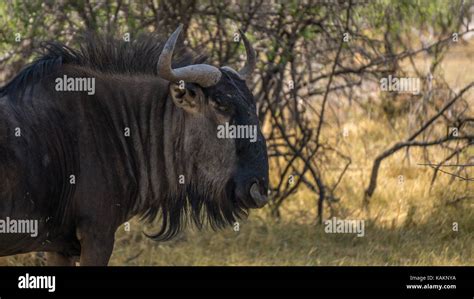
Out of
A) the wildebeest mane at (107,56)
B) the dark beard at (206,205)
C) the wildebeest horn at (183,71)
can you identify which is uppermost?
the wildebeest mane at (107,56)

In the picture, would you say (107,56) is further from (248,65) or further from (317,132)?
(317,132)

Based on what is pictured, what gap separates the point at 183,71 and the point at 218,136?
37cm

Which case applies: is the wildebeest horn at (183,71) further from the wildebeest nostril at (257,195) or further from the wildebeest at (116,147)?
the wildebeest nostril at (257,195)

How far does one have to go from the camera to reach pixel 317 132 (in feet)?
24.1

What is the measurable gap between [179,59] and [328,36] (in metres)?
2.58

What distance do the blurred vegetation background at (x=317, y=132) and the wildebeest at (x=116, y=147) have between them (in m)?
1.58

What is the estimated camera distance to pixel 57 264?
5.00 meters

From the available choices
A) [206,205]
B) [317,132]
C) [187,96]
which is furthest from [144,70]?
[317,132]

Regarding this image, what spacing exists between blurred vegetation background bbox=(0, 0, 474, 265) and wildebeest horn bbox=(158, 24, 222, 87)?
187cm

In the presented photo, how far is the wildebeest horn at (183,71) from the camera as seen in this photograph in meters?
4.66

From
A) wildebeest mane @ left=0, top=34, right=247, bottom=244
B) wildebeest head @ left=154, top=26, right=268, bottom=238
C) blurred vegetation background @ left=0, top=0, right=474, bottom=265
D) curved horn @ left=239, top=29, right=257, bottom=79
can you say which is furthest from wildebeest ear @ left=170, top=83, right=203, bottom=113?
blurred vegetation background @ left=0, top=0, right=474, bottom=265

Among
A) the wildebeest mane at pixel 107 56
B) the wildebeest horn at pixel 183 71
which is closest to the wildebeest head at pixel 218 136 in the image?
the wildebeest horn at pixel 183 71
